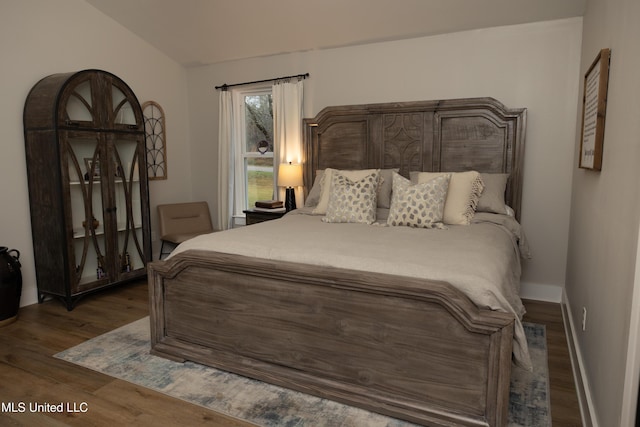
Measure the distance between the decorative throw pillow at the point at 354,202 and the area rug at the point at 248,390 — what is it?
4.46 feet

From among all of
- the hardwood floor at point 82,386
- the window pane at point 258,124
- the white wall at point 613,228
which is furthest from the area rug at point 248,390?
the window pane at point 258,124

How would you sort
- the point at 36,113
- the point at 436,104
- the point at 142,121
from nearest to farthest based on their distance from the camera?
the point at 36,113 → the point at 436,104 → the point at 142,121

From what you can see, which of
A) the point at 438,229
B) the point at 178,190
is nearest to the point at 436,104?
the point at 438,229

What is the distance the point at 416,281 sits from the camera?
6.54 feet

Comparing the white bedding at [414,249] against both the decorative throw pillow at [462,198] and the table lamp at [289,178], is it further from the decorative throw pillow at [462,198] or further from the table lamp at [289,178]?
the table lamp at [289,178]

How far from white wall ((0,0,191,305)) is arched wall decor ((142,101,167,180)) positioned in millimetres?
282

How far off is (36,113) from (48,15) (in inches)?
36.1

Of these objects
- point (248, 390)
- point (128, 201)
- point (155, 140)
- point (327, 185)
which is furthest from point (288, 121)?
point (248, 390)

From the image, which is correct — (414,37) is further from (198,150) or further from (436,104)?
(198,150)

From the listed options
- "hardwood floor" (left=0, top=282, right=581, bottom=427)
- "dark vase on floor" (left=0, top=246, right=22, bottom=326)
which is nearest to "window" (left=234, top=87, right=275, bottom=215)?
"hardwood floor" (left=0, top=282, right=581, bottom=427)

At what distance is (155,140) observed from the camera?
4.97 m

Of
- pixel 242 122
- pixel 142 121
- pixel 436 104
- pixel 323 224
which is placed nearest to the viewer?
pixel 323 224

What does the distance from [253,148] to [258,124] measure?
285 mm

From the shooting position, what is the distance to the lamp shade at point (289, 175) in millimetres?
4434
